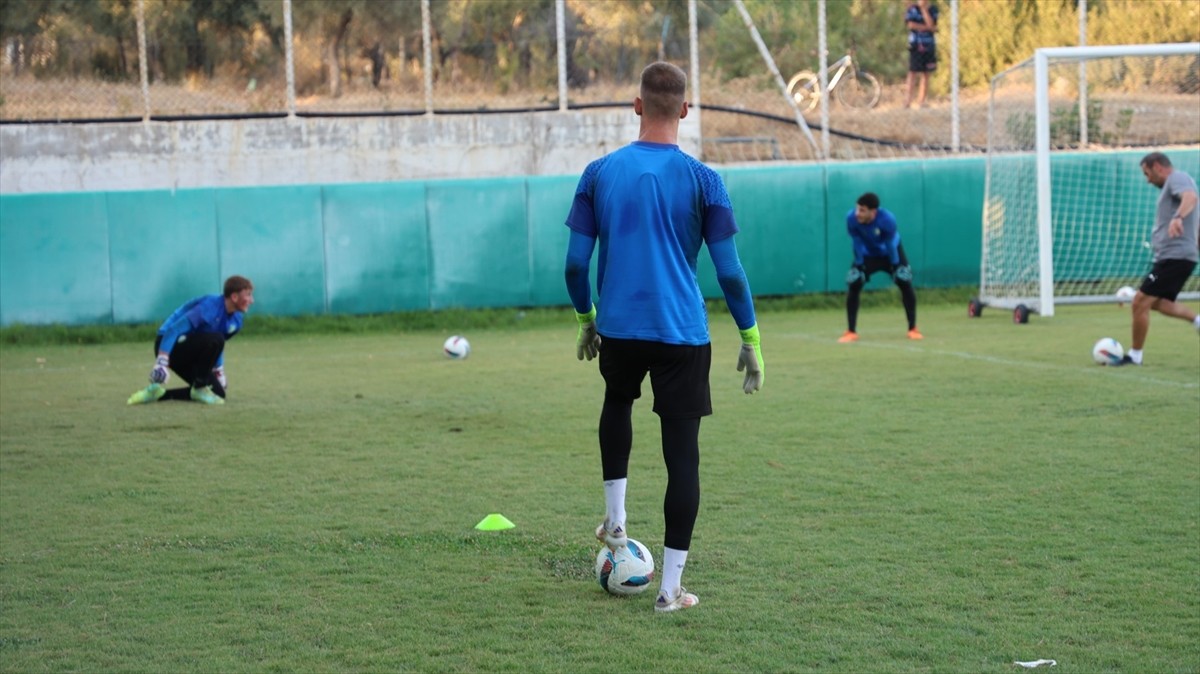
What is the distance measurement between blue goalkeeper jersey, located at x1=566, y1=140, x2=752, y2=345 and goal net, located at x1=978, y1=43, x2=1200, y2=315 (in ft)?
41.9

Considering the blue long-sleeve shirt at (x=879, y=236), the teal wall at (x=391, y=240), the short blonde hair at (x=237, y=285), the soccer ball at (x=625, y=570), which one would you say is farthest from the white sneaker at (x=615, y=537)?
the teal wall at (x=391, y=240)

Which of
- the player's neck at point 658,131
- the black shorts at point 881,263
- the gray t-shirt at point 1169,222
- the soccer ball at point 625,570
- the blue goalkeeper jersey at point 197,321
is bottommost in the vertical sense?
the soccer ball at point 625,570

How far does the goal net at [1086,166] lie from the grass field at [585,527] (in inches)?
237

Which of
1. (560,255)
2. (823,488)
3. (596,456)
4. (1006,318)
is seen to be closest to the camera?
(823,488)

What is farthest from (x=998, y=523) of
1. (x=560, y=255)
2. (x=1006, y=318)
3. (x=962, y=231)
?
(x=962, y=231)

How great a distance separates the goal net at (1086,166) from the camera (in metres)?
17.7

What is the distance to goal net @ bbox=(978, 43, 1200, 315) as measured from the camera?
58.1ft

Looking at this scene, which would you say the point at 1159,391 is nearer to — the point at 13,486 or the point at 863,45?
the point at 13,486

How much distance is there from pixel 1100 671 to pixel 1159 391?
21.2ft

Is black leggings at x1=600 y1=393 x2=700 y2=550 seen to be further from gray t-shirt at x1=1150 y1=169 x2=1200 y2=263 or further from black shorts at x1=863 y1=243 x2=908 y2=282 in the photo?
black shorts at x1=863 y1=243 x2=908 y2=282

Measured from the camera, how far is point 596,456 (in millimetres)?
8188

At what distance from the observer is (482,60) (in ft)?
64.2

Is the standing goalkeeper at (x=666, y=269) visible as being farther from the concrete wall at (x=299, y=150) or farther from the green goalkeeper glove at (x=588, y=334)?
the concrete wall at (x=299, y=150)

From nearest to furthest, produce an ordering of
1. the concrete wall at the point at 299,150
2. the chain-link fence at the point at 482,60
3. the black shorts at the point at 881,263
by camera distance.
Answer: the black shorts at the point at 881,263 → the concrete wall at the point at 299,150 → the chain-link fence at the point at 482,60
